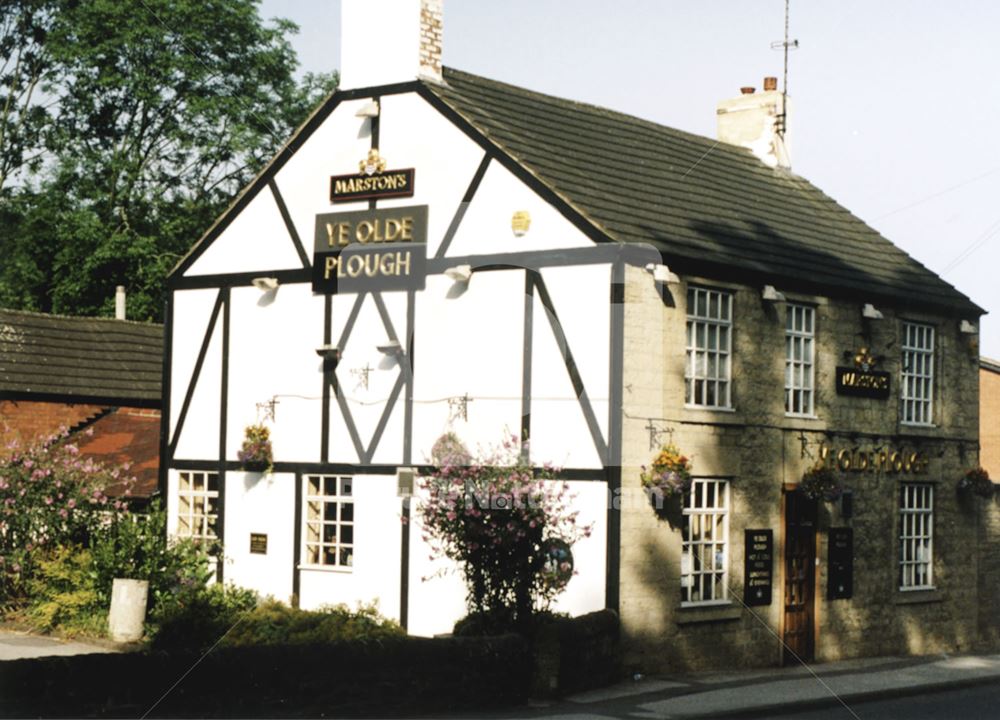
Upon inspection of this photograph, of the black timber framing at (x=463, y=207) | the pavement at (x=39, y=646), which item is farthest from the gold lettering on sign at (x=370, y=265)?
the pavement at (x=39, y=646)

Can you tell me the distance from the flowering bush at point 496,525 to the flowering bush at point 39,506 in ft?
23.5

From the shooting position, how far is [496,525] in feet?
62.6

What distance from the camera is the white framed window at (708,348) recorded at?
22.6 m

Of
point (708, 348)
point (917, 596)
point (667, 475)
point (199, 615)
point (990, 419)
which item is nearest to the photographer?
point (667, 475)

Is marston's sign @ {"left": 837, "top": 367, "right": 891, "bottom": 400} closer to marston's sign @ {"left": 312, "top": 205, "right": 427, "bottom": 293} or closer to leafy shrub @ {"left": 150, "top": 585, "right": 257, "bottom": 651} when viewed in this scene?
marston's sign @ {"left": 312, "top": 205, "right": 427, "bottom": 293}

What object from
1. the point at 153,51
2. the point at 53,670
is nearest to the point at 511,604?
the point at 53,670

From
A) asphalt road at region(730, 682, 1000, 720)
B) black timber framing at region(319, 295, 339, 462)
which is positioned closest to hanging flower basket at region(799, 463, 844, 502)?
asphalt road at region(730, 682, 1000, 720)

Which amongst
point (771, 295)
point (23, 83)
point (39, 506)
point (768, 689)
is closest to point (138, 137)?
point (23, 83)

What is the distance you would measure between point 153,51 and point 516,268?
1719 centimetres

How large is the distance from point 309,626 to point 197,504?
6.63m

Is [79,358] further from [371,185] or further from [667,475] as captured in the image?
[667,475]

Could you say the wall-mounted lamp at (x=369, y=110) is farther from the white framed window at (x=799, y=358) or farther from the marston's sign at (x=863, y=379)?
the marston's sign at (x=863, y=379)

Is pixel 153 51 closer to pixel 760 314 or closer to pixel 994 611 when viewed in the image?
pixel 760 314

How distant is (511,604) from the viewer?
63.5 ft
